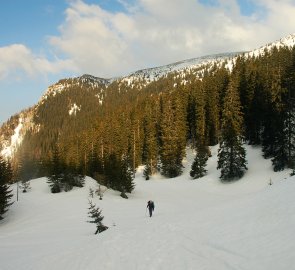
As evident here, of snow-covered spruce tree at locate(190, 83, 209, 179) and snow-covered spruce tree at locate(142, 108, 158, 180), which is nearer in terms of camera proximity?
snow-covered spruce tree at locate(190, 83, 209, 179)

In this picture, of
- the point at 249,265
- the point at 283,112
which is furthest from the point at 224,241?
the point at 283,112

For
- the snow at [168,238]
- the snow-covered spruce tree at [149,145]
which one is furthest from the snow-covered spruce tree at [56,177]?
the snow-covered spruce tree at [149,145]

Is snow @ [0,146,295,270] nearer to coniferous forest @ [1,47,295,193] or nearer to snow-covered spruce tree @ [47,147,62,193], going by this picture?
coniferous forest @ [1,47,295,193]

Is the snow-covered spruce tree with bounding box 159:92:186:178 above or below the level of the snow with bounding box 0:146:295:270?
above

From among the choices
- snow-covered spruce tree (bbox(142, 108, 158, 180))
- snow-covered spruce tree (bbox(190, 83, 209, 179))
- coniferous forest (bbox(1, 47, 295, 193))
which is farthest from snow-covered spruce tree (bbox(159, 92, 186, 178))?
snow-covered spruce tree (bbox(190, 83, 209, 179))

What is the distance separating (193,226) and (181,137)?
45.5m

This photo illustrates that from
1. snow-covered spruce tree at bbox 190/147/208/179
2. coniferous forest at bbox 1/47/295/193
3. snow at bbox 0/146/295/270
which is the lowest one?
snow at bbox 0/146/295/270

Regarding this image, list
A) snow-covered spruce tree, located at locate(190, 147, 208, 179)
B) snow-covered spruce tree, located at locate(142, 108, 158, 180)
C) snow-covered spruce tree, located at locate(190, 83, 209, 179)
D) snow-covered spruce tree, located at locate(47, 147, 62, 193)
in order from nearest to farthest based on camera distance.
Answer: snow-covered spruce tree, located at locate(47, 147, 62, 193)
snow-covered spruce tree, located at locate(190, 147, 208, 179)
snow-covered spruce tree, located at locate(190, 83, 209, 179)
snow-covered spruce tree, located at locate(142, 108, 158, 180)

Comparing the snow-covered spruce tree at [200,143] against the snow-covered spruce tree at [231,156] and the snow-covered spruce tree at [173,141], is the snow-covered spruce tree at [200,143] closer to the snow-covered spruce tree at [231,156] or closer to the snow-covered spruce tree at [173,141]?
the snow-covered spruce tree at [173,141]

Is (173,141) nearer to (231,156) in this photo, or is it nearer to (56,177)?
(231,156)

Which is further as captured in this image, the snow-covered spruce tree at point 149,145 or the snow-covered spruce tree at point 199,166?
the snow-covered spruce tree at point 149,145

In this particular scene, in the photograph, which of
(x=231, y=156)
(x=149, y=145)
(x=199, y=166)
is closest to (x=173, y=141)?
(x=149, y=145)

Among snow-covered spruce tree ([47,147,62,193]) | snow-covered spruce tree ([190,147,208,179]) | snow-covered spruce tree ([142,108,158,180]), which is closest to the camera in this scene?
snow-covered spruce tree ([47,147,62,193])

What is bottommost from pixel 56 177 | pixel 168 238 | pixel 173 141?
pixel 168 238
